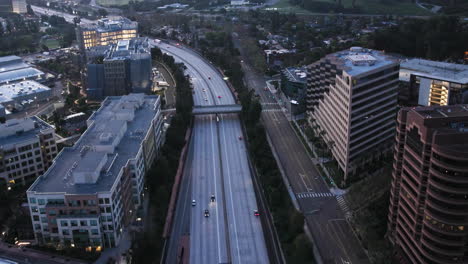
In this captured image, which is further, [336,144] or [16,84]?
[16,84]

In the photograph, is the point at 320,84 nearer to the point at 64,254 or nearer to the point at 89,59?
the point at 64,254

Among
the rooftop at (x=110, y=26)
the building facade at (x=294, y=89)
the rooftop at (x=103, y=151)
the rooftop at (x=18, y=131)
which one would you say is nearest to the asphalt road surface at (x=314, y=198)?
the building facade at (x=294, y=89)

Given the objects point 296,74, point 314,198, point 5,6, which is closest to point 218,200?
point 314,198

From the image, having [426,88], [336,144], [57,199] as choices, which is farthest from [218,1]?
[57,199]

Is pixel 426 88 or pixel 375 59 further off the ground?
pixel 375 59

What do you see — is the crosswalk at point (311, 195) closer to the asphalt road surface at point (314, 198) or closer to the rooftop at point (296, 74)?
the asphalt road surface at point (314, 198)

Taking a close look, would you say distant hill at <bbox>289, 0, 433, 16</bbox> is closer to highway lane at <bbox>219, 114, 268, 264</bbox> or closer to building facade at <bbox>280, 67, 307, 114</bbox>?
building facade at <bbox>280, 67, 307, 114</bbox>
